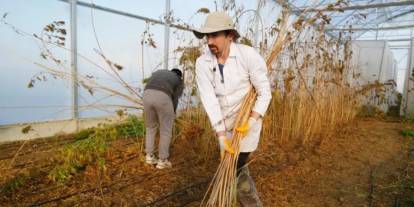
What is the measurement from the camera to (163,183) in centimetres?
256

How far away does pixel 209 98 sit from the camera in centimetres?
173

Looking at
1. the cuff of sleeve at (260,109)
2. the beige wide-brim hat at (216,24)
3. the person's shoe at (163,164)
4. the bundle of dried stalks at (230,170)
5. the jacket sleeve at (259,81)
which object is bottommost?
the person's shoe at (163,164)

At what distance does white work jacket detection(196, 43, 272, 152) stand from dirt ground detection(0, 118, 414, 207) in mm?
835

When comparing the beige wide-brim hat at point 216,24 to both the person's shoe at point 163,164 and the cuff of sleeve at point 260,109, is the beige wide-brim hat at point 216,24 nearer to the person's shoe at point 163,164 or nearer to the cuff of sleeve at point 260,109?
the cuff of sleeve at point 260,109

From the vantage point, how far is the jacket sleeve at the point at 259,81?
1652mm

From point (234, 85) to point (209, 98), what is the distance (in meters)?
0.16

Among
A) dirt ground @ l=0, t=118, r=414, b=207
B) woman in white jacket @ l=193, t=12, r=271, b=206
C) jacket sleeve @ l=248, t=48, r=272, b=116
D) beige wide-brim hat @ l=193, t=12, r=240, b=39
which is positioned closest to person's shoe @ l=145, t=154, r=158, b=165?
dirt ground @ l=0, t=118, r=414, b=207

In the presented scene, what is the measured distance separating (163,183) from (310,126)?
2277 mm

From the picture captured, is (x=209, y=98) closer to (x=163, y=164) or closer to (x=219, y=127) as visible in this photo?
(x=219, y=127)

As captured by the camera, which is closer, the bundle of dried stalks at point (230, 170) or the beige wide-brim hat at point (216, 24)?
the beige wide-brim hat at point (216, 24)

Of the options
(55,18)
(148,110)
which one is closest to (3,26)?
(55,18)

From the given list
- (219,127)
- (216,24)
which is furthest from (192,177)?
(216,24)

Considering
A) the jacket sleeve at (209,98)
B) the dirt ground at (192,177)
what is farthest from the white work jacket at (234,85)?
the dirt ground at (192,177)

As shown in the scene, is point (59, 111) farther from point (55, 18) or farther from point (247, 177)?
point (247, 177)
